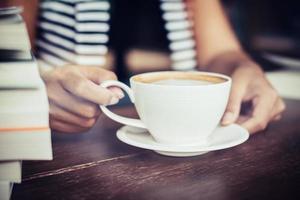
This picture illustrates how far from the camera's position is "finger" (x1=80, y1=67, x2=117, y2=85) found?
1.89 feet

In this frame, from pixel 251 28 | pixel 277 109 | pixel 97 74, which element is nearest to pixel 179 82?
pixel 97 74

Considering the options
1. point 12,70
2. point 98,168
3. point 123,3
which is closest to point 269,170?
point 98,168

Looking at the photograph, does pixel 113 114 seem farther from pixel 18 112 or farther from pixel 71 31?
pixel 71 31

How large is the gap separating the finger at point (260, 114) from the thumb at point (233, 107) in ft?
0.11

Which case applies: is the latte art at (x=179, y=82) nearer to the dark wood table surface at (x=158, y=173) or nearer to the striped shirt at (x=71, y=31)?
the dark wood table surface at (x=158, y=173)

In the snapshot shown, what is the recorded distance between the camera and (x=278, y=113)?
74 centimetres

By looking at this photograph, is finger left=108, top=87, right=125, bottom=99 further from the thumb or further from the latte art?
the thumb

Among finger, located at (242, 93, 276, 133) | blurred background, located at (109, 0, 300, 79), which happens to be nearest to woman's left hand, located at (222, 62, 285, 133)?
finger, located at (242, 93, 276, 133)

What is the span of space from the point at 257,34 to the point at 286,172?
2824 millimetres

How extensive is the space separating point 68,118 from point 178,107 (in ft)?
0.67

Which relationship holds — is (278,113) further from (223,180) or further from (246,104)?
(223,180)

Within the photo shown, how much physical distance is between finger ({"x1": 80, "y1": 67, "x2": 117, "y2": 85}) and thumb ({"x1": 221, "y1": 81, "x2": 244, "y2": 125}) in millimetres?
174

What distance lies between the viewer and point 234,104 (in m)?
0.63

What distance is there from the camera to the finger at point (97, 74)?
575 mm
